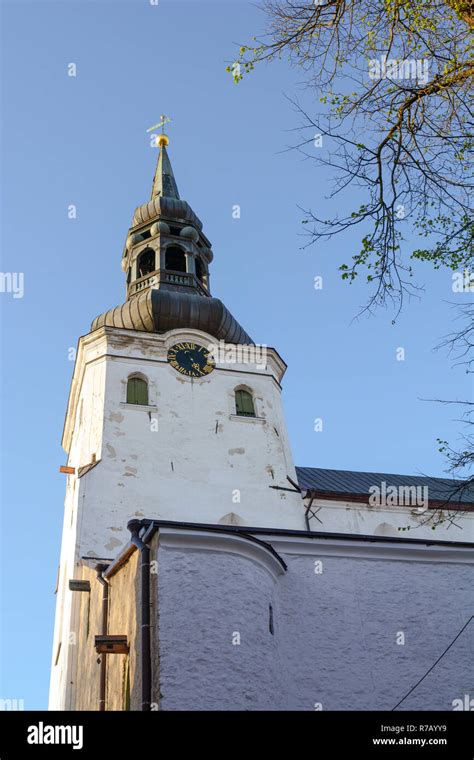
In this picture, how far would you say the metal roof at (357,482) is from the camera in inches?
1016

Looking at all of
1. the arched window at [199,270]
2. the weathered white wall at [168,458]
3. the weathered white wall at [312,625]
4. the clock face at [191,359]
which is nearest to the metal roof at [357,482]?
the weathered white wall at [168,458]

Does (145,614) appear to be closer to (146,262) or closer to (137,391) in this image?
(137,391)

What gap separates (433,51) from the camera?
28.2 feet

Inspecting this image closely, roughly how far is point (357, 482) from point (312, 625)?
1565 centimetres

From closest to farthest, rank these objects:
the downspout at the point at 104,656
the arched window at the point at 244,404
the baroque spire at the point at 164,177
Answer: the downspout at the point at 104,656
the arched window at the point at 244,404
the baroque spire at the point at 164,177

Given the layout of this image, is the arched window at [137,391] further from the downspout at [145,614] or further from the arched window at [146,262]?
the downspout at [145,614]

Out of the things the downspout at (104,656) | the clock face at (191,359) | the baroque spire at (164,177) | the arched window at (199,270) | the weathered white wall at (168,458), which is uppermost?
the baroque spire at (164,177)

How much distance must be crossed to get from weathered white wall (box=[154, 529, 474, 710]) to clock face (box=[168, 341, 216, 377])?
12147mm

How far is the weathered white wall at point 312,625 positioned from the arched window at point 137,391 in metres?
11.2

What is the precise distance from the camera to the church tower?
20266 millimetres

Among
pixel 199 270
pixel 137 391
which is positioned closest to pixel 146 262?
pixel 199 270

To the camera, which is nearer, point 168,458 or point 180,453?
point 168,458

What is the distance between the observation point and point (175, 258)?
2959 cm
